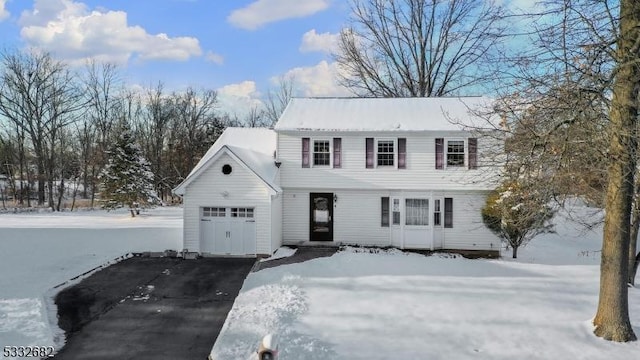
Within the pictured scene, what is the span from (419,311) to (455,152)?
8.81 metres

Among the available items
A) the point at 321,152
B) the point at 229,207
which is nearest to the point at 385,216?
the point at 321,152

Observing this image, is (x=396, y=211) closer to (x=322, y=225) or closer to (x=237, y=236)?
(x=322, y=225)

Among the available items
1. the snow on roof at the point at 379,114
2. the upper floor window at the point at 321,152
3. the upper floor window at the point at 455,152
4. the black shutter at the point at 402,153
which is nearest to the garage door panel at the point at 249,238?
the upper floor window at the point at 321,152

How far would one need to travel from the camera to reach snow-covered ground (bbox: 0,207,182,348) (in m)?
9.04

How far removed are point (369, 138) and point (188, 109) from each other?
36.9 meters

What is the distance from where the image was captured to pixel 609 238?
838 cm

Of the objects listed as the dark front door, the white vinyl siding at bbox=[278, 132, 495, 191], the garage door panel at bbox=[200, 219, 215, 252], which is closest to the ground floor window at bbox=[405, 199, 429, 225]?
the white vinyl siding at bbox=[278, 132, 495, 191]

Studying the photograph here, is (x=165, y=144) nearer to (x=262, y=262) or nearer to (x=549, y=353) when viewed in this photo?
(x=262, y=262)

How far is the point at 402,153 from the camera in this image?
17266 mm

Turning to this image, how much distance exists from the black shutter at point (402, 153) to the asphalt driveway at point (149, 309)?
6.97m

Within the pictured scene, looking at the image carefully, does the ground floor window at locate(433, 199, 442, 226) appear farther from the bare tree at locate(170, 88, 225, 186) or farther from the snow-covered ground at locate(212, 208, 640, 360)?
the bare tree at locate(170, 88, 225, 186)

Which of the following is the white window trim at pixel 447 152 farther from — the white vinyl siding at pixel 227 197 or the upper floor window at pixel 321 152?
the white vinyl siding at pixel 227 197

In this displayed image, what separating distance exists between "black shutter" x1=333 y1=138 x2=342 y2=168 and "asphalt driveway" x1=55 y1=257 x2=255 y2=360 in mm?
5291

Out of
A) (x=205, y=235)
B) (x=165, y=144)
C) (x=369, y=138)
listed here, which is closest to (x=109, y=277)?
(x=205, y=235)
